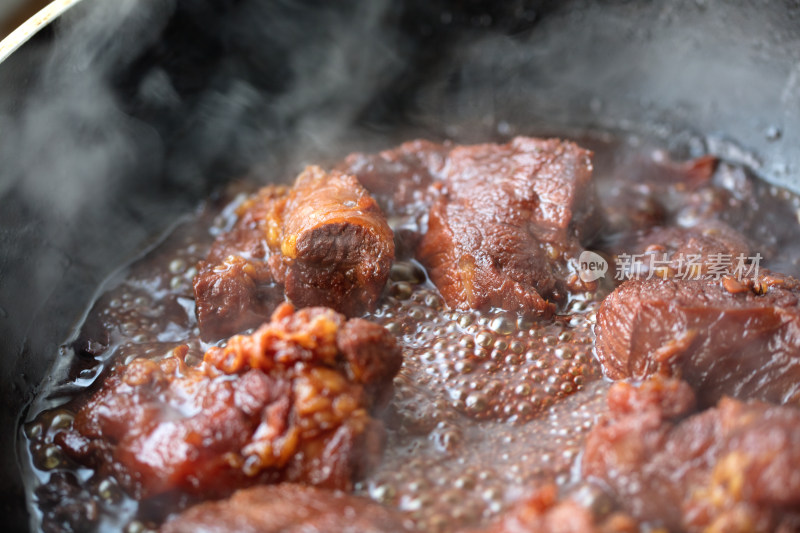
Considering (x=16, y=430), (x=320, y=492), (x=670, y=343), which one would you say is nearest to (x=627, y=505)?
(x=670, y=343)

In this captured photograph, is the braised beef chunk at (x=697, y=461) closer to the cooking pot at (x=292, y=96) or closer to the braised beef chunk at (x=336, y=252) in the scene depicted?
the braised beef chunk at (x=336, y=252)

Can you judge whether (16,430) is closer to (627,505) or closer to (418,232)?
(418,232)

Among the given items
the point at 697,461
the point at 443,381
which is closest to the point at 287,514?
the point at 443,381

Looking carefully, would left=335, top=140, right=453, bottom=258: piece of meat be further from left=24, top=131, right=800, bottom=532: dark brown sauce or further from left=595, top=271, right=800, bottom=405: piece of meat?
left=595, top=271, right=800, bottom=405: piece of meat

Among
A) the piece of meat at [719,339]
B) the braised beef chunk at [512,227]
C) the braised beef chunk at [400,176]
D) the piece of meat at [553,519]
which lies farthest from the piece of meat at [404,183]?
the piece of meat at [553,519]

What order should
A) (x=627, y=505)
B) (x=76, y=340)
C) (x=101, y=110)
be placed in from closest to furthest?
(x=627, y=505) → (x=76, y=340) → (x=101, y=110)

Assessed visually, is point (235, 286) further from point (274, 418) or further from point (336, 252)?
point (274, 418)
